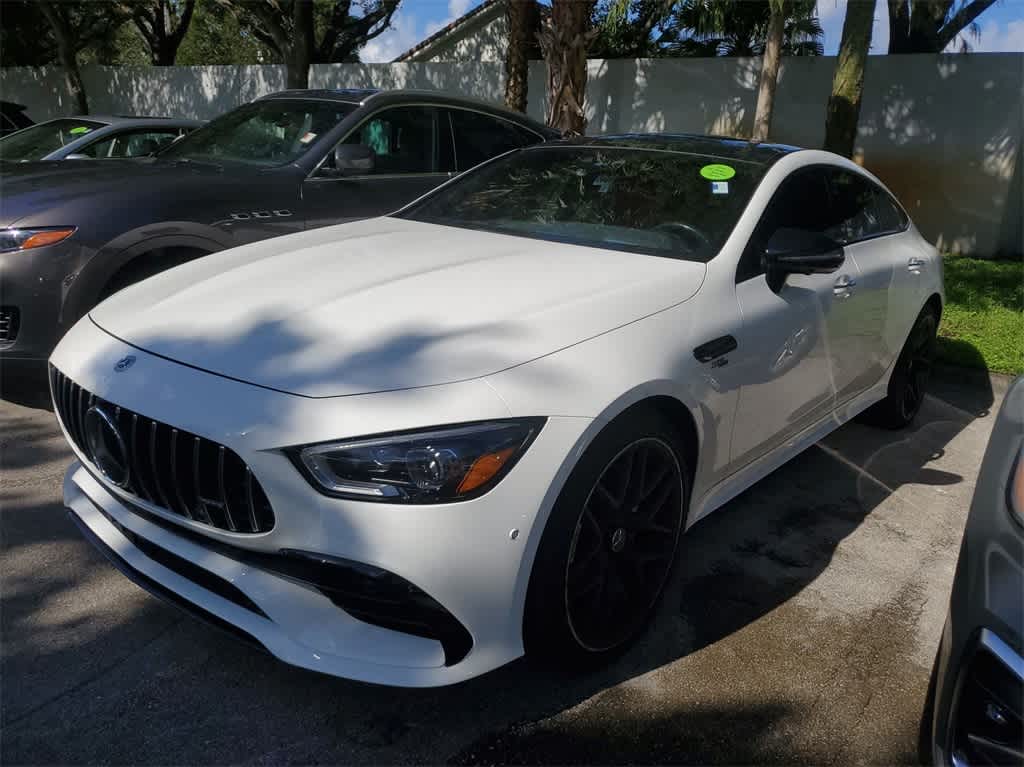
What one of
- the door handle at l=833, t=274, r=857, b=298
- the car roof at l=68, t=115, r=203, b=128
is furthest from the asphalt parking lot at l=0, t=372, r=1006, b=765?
the car roof at l=68, t=115, r=203, b=128

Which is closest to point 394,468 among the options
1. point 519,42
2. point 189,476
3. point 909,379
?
point 189,476

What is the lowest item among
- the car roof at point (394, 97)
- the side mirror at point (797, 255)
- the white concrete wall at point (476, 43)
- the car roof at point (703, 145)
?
the side mirror at point (797, 255)

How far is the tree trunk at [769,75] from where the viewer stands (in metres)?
10.3

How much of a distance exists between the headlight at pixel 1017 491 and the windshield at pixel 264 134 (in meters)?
4.17

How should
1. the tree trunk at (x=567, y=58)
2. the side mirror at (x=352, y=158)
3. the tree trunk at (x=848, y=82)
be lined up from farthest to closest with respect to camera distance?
1. the tree trunk at (x=848, y=82)
2. the tree trunk at (x=567, y=58)
3. the side mirror at (x=352, y=158)

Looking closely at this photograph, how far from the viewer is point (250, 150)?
17.4 feet

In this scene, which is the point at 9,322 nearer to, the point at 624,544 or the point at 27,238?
the point at 27,238

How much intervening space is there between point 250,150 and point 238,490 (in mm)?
3684

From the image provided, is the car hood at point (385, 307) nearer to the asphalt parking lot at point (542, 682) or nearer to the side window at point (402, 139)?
the asphalt parking lot at point (542, 682)

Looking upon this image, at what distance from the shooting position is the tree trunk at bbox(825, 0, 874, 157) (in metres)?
9.30

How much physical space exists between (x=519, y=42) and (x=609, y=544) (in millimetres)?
9178

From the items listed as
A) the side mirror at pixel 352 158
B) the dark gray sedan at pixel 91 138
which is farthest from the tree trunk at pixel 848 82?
the dark gray sedan at pixel 91 138

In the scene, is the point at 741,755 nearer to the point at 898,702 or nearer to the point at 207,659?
the point at 898,702

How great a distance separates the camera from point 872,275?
396 cm
